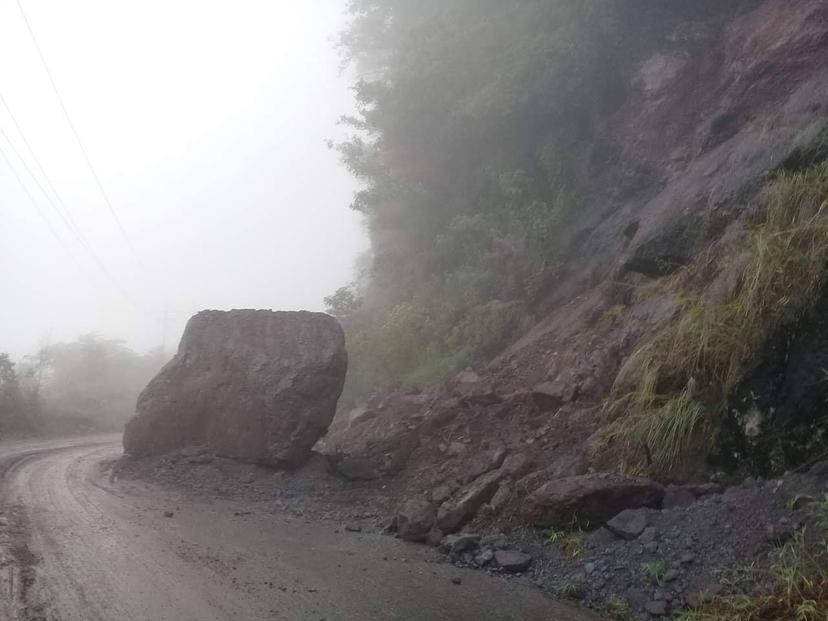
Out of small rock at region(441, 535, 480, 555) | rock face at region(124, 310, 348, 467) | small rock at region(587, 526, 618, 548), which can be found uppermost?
rock face at region(124, 310, 348, 467)

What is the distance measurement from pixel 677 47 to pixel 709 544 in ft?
37.9

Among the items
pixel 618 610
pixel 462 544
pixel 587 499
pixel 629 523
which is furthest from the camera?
pixel 462 544

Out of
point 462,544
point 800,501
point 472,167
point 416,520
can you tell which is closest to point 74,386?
point 472,167

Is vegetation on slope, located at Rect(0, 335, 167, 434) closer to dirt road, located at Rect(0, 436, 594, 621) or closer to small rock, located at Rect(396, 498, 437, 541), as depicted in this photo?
dirt road, located at Rect(0, 436, 594, 621)

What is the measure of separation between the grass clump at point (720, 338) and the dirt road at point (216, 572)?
202 centimetres

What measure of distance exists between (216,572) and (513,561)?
2.38 meters

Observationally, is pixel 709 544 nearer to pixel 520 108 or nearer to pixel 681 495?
pixel 681 495

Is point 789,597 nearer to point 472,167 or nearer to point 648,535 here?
point 648,535

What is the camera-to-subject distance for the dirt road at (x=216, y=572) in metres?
4.59

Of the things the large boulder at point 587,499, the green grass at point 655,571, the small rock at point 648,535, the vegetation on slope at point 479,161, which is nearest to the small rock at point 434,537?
the large boulder at point 587,499

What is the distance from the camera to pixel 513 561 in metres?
5.74

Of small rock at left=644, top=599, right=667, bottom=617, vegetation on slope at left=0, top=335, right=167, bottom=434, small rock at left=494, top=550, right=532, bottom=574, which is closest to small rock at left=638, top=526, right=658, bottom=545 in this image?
small rock at left=644, top=599, right=667, bottom=617

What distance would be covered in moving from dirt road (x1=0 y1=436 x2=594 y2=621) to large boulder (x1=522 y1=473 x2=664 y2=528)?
2.88 feet

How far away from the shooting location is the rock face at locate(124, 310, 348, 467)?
32.3 feet
